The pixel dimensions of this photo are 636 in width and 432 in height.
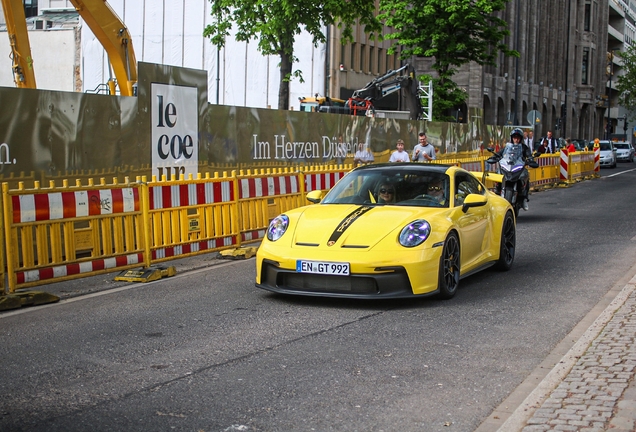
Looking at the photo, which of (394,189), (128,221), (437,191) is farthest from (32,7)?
(437,191)

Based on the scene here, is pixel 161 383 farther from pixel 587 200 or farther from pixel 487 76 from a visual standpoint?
pixel 487 76

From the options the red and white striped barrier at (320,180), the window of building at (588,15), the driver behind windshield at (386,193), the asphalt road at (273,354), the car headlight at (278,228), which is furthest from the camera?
the window of building at (588,15)

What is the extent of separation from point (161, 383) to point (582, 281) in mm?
6169

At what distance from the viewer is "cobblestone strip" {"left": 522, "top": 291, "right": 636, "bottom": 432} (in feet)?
16.6

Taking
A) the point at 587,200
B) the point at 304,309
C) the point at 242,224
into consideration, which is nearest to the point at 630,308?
the point at 304,309

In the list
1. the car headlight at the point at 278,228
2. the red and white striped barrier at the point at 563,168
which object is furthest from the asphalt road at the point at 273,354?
the red and white striped barrier at the point at 563,168

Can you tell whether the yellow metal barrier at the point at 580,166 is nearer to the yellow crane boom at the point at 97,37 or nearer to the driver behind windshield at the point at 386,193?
the yellow crane boom at the point at 97,37

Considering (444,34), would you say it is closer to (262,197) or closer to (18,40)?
(18,40)

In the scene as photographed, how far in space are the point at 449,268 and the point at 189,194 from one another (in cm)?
451

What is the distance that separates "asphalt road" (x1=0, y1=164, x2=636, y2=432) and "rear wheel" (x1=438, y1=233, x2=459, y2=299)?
0.58 feet

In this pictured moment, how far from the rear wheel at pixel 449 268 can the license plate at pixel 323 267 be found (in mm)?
1015

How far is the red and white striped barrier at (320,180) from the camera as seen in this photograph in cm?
1600

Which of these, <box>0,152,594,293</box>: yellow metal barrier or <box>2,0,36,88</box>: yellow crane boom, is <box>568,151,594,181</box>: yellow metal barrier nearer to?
<box>0,152,594,293</box>: yellow metal barrier

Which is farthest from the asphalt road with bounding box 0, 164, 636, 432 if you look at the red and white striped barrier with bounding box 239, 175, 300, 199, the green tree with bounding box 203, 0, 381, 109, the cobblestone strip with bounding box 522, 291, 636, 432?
the green tree with bounding box 203, 0, 381, 109
